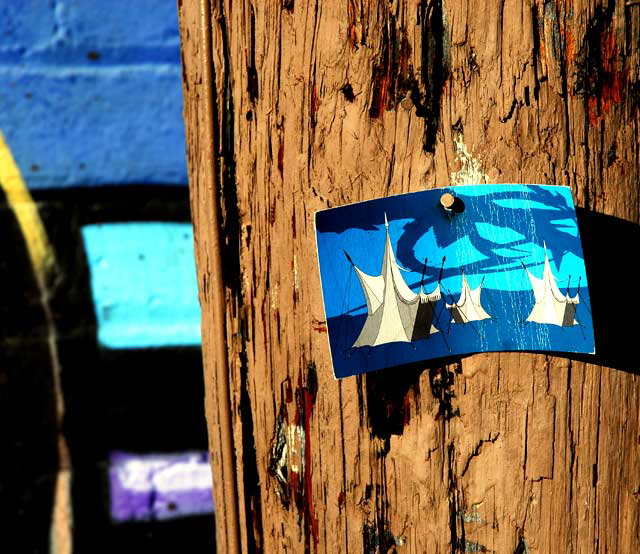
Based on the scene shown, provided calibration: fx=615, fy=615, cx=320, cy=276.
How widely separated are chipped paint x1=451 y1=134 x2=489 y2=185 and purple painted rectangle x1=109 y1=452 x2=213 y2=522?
1356 mm

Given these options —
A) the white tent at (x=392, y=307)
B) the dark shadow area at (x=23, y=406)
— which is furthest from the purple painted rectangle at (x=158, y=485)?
the white tent at (x=392, y=307)

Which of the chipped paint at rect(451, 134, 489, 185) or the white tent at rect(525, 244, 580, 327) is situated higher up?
the chipped paint at rect(451, 134, 489, 185)

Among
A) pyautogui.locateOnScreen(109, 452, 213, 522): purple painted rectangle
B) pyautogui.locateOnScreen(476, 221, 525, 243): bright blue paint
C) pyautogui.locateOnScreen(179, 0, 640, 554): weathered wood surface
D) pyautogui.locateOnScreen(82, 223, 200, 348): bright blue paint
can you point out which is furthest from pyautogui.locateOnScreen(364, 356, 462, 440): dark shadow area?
pyautogui.locateOnScreen(109, 452, 213, 522): purple painted rectangle

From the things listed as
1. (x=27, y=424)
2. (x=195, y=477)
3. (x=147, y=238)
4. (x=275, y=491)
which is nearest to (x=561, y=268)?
(x=275, y=491)

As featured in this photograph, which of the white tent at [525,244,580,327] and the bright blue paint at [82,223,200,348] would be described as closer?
the white tent at [525,244,580,327]

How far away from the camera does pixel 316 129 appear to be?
656mm

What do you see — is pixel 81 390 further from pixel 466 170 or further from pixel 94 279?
pixel 466 170

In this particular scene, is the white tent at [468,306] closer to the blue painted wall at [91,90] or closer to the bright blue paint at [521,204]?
the bright blue paint at [521,204]

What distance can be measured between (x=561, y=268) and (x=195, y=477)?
140cm

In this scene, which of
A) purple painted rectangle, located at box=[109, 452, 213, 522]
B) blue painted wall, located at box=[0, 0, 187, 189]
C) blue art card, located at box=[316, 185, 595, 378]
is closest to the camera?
blue art card, located at box=[316, 185, 595, 378]

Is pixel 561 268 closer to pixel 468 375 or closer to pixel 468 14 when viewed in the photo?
pixel 468 375

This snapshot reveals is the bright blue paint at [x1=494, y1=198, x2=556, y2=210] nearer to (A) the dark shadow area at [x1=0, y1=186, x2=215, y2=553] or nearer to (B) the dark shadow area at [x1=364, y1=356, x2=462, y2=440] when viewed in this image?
(B) the dark shadow area at [x1=364, y1=356, x2=462, y2=440]

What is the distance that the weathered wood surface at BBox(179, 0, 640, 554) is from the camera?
642 mm

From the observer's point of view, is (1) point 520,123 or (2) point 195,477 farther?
(2) point 195,477
